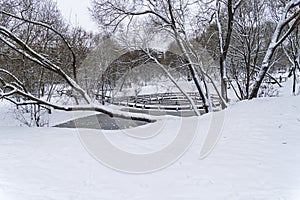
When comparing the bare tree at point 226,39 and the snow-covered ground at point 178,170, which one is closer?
the snow-covered ground at point 178,170

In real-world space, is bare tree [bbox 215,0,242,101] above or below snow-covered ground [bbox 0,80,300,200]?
above

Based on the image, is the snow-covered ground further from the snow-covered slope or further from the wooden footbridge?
the wooden footbridge

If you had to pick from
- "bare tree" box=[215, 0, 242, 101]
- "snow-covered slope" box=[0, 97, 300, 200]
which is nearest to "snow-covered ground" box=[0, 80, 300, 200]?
"snow-covered slope" box=[0, 97, 300, 200]

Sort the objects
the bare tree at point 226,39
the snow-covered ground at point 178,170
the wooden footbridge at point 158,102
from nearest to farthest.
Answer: the snow-covered ground at point 178,170
the bare tree at point 226,39
the wooden footbridge at point 158,102

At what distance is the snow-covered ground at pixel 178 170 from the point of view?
2840 mm

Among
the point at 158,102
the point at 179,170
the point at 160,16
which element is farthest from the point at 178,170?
the point at 158,102

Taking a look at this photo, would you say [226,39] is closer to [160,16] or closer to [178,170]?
[160,16]

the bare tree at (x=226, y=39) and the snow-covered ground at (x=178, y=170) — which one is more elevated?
the bare tree at (x=226, y=39)

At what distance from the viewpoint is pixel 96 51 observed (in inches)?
479

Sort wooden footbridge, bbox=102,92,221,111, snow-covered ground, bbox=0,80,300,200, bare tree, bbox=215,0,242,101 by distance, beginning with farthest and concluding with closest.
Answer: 1. wooden footbridge, bbox=102,92,221,111
2. bare tree, bbox=215,0,242,101
3. snow-covered ground, bbox=0,80,300,200

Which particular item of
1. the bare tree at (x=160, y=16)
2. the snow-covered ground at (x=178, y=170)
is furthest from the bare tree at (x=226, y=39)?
the snow-covered ground at (x=178, y=170)

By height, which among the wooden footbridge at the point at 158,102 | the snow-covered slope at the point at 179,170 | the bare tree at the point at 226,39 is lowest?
the snow-covered slope at the point at 179,170

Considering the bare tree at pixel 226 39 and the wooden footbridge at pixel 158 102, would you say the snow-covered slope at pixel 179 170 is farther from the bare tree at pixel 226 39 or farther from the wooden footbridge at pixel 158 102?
the wooden footbridge at pixel 158 102

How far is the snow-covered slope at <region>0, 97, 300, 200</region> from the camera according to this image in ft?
9.32
